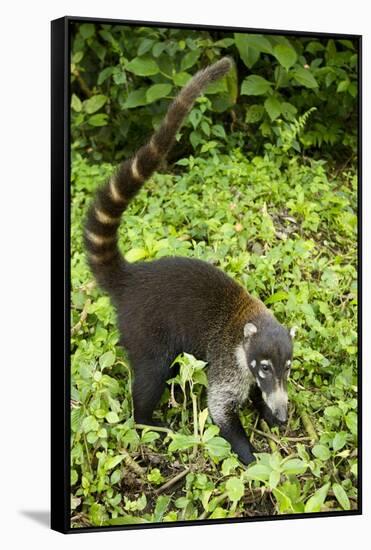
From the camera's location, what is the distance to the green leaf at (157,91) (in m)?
6.49

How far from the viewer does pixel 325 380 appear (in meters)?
6.35

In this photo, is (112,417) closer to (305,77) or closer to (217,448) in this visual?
(217,448)

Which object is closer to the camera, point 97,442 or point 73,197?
point 97,442

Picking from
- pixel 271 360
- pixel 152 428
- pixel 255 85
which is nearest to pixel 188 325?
pixel 271 360

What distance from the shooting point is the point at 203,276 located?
612 cm

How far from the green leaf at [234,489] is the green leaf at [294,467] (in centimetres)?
27

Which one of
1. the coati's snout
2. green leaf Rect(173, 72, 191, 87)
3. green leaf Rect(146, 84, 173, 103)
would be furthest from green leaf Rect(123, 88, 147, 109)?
the coati's snout

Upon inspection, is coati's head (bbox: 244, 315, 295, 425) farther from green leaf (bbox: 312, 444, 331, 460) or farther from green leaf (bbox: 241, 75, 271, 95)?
green leaf (bbox: 241, 75, 271, 95)

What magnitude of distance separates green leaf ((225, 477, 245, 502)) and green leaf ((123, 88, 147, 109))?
2278mm

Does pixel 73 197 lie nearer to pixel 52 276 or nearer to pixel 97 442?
pixel 52 276

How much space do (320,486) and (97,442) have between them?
1.30 metres

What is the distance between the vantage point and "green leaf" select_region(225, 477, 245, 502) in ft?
19.1

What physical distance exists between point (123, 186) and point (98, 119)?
1045mm

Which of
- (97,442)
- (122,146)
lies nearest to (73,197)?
(122,146)
